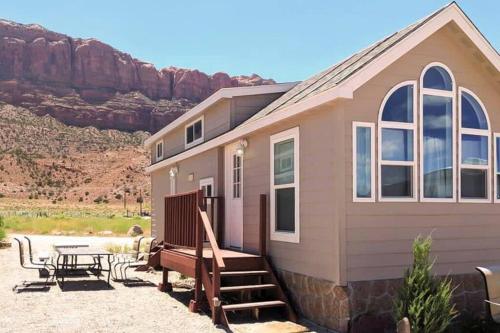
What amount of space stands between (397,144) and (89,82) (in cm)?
10550

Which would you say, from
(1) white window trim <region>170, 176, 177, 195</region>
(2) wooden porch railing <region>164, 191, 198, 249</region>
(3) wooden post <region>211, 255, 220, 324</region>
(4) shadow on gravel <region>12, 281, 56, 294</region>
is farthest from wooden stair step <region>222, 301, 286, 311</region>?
(1) white window trim <region>170, 176, 177, 195</region>

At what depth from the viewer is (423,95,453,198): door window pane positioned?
8.29 metres

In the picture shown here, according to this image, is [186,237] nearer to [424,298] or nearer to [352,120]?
[352,120]

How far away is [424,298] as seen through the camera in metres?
6.57

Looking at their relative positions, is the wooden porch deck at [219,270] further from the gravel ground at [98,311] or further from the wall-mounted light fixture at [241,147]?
the wall-mounted light fixture at [241,147]

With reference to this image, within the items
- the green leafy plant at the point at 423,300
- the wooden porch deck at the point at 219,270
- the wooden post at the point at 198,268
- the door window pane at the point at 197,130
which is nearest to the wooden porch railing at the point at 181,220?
the wooden porch deck at the point at 219,270

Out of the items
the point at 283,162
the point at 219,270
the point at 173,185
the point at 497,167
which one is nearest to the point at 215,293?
the point at 219,270

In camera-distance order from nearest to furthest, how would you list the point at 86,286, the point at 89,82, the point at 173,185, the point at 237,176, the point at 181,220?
the point at 181,220 < the point at 237,176 < the point at 86,286 < the point at 173,185 < the point at 89,82

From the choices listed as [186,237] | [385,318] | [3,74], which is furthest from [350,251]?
[3,74]

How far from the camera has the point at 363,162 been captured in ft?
25.5

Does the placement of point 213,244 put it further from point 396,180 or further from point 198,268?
point 396,180

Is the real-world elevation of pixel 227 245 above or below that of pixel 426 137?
below

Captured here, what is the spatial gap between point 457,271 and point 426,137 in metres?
2.07

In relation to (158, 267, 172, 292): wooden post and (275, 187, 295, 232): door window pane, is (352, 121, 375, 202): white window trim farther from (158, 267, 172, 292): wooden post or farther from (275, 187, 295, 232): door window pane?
(158, 267, 172, 292): wooden post
